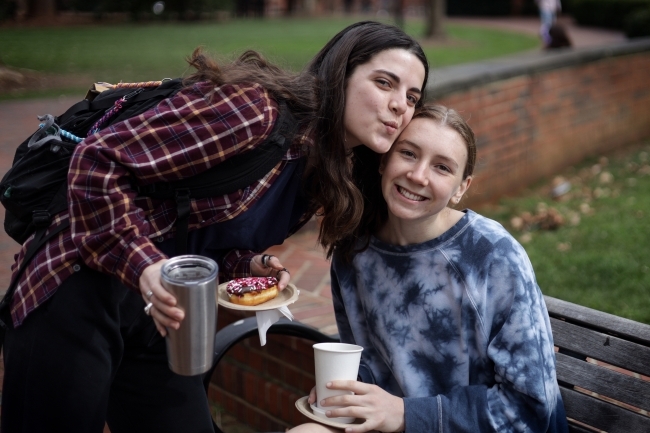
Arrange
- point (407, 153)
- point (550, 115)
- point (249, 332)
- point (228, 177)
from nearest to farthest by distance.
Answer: point (228, 177), point (407, 153), point (249, 332), point (550, 115)

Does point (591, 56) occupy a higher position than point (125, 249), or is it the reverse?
point (125, 249)

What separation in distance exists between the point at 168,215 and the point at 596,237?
428cm

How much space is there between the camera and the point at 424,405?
2.15 meters

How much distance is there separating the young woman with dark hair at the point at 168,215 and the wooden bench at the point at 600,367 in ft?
2.39

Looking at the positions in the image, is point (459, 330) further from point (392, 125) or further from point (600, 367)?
point (392, 125)

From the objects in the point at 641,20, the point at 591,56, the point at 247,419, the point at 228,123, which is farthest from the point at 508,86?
the point at 641,20

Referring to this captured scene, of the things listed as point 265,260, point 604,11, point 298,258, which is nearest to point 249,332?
point 265,260

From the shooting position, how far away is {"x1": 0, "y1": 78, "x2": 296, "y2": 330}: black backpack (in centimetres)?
197

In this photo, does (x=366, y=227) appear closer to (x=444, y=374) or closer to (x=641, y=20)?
(x=444, y=374)

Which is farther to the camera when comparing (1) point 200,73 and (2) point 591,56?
(2) point 591,56

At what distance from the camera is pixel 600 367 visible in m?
2.24

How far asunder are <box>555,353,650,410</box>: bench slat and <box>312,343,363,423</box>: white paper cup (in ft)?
2.18

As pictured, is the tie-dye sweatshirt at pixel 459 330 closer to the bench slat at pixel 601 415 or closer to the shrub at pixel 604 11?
the bench slat at pixel 601 415

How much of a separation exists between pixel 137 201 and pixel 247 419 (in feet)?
6.40
